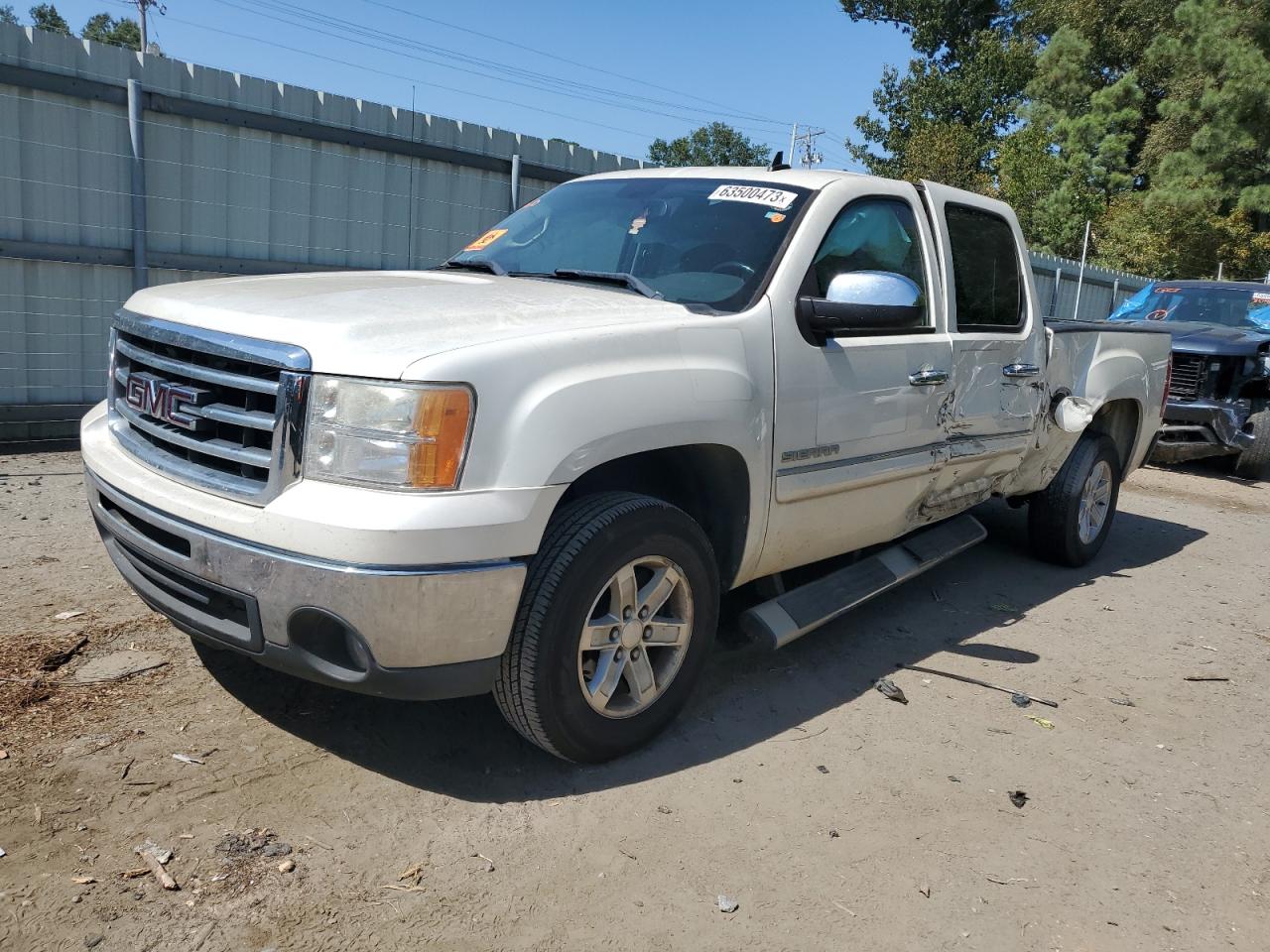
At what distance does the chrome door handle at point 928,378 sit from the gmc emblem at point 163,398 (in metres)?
2.61

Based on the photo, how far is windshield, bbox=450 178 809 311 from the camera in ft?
12.0

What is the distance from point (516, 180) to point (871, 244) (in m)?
5.90

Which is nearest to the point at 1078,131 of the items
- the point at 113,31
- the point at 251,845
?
the point at 251,845

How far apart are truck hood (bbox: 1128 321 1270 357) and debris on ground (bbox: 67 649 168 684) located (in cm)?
837

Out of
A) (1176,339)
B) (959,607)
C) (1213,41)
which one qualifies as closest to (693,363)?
(959,607)

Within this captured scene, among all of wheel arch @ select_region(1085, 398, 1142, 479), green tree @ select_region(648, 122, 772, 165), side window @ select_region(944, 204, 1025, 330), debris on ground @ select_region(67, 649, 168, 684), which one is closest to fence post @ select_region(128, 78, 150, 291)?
debris on ground @ select_region(67, 649, 168, 684)

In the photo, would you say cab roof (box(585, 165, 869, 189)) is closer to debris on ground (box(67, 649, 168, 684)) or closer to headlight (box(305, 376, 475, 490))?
headlight (box(305, 376, 475, 490))

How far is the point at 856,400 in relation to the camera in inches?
149

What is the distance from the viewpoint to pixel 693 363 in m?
3.19

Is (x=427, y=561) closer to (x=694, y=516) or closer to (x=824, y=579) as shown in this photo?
(x=694, y=516)

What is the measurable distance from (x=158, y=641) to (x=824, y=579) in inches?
104

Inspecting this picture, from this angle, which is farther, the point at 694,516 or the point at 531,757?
the point at 694,516

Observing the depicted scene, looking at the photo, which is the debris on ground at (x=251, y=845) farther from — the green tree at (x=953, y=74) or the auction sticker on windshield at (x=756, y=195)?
the green tree at (x=953, y=74)

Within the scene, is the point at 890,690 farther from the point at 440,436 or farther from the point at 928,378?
the point at 440,436
